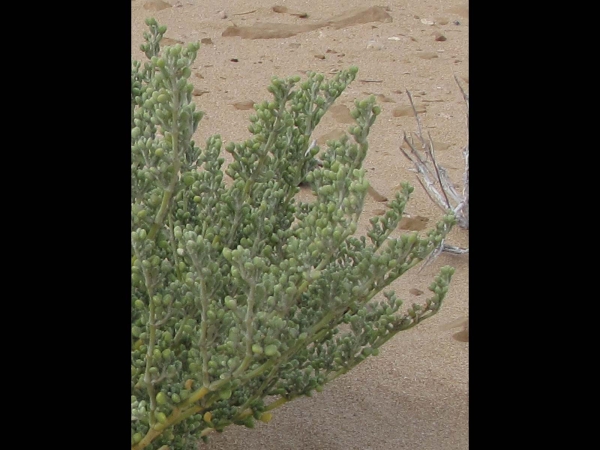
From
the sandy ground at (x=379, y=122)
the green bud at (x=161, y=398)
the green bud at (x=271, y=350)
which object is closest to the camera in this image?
the green bud at (x=271, y=350)

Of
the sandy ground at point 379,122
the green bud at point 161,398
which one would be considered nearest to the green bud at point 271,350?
the green bud at point 161,398

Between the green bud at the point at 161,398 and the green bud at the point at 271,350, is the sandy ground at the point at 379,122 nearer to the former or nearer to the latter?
the green bud at the point at 161,398

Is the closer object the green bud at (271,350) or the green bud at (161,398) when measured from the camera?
the green bud at (271,350)

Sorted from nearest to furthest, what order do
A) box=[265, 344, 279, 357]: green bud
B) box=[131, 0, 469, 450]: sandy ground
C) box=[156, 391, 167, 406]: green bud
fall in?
box=[265, 344, 279, 357]: green bud
box=[156, 391, 167, 406]: green bud
box=[131, 0, 469, 450]: sandy ground

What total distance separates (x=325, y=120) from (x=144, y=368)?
9.27ft

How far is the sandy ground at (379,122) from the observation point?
240cm

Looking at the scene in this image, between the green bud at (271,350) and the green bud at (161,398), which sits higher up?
the green bud at (271,350)

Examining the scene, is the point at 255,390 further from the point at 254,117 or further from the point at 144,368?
the point at 254,117

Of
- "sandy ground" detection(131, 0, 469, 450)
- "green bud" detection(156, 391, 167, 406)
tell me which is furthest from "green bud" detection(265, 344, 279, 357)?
"sandy ground" detection(131, 0, 469, 450)

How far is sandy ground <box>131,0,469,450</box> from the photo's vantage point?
240 centimetres

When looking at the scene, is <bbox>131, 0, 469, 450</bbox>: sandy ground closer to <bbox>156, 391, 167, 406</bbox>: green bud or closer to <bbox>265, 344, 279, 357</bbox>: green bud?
<bbox>156, 391, 167, 406</bbox>: green bud

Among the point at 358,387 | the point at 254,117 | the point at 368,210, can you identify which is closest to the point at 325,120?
the point at 368,210

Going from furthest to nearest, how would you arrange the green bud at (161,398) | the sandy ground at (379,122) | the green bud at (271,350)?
the sandy ground at (379,122), the green bud at (161,398), the green bud at (271,350)

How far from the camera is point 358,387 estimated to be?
258cm
